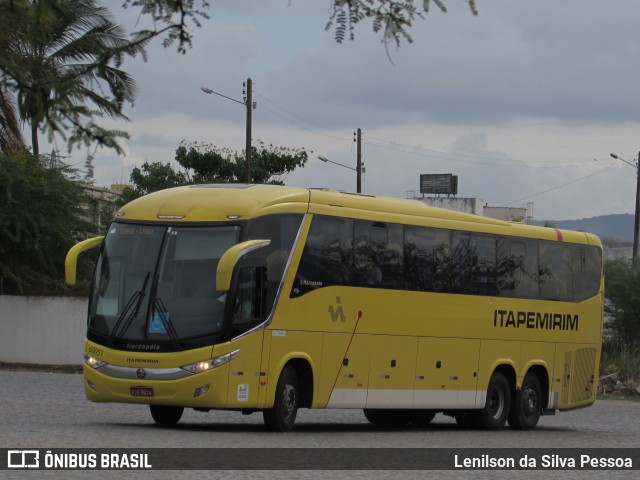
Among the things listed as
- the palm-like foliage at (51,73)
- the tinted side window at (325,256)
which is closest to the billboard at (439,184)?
the tinted side window at (325,256)

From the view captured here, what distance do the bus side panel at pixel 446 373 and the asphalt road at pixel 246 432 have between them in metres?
0.54

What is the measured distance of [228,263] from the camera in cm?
1777

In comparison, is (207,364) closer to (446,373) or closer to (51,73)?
(446,373)

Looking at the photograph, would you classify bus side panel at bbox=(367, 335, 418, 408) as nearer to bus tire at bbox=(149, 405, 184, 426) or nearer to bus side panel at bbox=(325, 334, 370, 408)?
bus side panel at bbox=(325, 334, 370, 408)

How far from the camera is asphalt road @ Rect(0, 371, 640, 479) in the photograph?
14453 millimetres

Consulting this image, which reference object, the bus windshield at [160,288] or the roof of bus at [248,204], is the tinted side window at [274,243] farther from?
the bus windshield at [160,288]

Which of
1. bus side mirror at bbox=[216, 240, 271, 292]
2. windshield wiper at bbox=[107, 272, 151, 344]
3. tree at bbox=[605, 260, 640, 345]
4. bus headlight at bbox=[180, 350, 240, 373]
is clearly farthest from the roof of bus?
tree at bbox=[605, 260, 640, 345]

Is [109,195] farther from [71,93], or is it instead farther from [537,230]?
[71,93]

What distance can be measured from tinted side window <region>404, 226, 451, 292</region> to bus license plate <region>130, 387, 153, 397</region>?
196 inches

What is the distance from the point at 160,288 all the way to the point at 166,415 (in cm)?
256

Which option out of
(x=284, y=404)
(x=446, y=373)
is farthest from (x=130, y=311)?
(x=446, y=373)

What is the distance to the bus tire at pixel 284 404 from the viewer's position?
1880 cm
